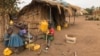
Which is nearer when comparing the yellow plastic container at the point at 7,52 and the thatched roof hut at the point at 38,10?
the yellow plastic container at the point at 7,52

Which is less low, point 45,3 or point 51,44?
point 45,3

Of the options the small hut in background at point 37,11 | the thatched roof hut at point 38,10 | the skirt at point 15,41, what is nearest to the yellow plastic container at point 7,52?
the skirt at point 15,41

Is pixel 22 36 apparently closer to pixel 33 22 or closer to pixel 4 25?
pixel 4 25

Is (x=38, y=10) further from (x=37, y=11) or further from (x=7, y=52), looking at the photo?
(x=7, y=52)

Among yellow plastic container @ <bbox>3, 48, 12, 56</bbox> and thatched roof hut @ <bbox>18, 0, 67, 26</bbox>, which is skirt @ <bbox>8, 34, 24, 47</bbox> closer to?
yellow plastic container @ <bbox>3, 48, 12, 56</bbox>

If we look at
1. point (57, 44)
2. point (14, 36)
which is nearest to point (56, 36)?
point (57, 44)

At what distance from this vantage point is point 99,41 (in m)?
11.4

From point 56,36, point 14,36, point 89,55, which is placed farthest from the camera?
point 56,36

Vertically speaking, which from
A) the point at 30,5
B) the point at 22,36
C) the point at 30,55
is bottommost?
the point at 30,55

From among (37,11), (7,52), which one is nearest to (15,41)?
(7,52)

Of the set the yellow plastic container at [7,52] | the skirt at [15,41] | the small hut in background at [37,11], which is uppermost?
the small hut in background at [37,11]

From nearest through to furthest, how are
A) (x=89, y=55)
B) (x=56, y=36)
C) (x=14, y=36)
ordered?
(x=89, y=55) → (x=14, y=36) → (x=56, y=36)

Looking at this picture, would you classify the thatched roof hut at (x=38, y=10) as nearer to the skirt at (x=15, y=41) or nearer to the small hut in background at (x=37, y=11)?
the small hut in background at (x=37, y=11)

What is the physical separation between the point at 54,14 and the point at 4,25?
4.41 meters
